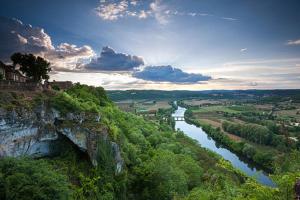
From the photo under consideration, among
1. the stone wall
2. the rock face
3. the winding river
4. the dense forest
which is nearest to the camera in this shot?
the dense forest

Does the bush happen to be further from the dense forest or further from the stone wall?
the stone wall

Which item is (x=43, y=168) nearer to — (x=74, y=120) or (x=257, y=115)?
(x=74, y=120)

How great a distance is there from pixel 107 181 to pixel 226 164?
65.9ft

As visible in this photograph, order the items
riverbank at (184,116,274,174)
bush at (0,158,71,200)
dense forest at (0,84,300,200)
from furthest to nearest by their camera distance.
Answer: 1. riverbank at (184,116,274,174)
2. bush at (0,158,71,200)
3. dense forest at (0,84,300,200)

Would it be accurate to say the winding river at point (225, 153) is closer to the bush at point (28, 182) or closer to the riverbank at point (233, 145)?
the riverbank at point (233, 145)

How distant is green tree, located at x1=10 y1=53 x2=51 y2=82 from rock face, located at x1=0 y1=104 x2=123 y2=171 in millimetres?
15788

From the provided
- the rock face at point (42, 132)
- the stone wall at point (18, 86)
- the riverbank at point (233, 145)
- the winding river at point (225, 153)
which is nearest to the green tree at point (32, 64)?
the stone wall at point (18, 86)

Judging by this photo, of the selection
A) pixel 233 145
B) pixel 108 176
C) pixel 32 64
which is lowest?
pixel 233 145

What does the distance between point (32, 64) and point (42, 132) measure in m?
18.0

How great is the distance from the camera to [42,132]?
27344 mm

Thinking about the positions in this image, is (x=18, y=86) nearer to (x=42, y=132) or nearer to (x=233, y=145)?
(x=42, y=132)

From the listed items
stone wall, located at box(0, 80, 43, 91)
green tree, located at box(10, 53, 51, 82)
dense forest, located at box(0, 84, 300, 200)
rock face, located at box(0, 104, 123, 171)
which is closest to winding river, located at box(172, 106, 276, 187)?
dense forest, located at box(0, 84, 300, 200)

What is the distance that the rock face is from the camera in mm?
23688

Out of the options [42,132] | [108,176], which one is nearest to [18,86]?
[42,132]
